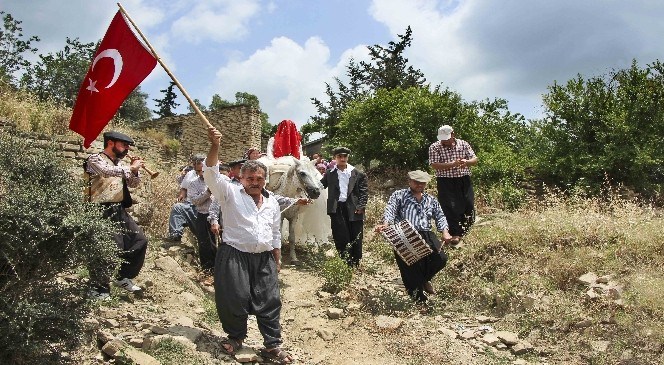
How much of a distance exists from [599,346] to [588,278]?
44.8 inches

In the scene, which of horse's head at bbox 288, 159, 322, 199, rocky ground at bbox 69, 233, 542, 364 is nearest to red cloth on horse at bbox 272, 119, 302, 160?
horse's head at bbox 288, 159, 322, 199

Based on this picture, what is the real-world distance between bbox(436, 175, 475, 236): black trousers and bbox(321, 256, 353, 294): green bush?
1865mm

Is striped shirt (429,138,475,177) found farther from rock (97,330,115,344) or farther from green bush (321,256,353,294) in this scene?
rock (97,330,115,344)

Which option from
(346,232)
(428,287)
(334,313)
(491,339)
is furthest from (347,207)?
(491,339)

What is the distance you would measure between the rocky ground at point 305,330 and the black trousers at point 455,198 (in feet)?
4.47

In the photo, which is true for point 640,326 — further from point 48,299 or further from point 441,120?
point 441,120

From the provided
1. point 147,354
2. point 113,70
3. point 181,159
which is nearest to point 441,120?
point 181,159

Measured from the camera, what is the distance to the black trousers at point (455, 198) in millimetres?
8125

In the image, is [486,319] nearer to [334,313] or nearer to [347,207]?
[334,313]

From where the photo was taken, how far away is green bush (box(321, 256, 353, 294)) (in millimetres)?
7098

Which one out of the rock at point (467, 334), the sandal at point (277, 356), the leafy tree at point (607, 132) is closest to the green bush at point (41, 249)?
the sandal at point (277, 356)

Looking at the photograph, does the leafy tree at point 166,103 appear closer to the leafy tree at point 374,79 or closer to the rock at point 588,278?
the leafy tree at point 374,79

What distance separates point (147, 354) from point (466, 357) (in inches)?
118

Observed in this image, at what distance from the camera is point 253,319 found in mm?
6246
